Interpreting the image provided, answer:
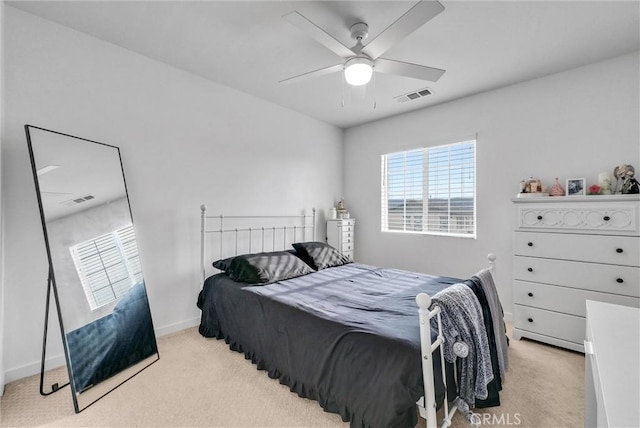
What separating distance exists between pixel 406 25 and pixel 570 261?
7.99 ft

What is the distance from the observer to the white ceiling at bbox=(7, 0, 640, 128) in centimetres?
198

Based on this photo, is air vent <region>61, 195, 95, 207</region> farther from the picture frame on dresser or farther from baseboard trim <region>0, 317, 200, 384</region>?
the picture frame on dresser

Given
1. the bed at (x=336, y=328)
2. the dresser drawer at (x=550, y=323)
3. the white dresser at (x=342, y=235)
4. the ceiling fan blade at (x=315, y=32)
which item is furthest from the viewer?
the white dresser at (x=342, y=235)

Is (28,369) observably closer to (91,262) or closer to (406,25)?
(91,262)

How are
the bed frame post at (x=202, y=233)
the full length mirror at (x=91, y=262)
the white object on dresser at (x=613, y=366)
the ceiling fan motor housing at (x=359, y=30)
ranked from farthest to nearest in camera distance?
the bed frame post at (x=202, y=233) < the ceiling fan motor housing at (x=359, y=30) < the full length mirror at (x=91, y=262) < the white object on dresser at (x=613, y=366)

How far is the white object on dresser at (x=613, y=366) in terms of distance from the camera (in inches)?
25.0

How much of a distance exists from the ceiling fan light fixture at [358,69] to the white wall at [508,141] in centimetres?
202

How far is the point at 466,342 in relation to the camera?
60.7 inches

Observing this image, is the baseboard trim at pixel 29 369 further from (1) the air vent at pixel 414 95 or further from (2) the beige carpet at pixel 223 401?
(1) the air vent at pixel 414 95

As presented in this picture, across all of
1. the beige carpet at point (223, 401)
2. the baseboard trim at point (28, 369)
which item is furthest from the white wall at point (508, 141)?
the baseboard trim at point (28, 369)

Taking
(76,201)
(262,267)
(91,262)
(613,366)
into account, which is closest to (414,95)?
(262,267)

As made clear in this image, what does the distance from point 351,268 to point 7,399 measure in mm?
2851

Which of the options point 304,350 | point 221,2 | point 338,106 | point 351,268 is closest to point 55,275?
point 304,350

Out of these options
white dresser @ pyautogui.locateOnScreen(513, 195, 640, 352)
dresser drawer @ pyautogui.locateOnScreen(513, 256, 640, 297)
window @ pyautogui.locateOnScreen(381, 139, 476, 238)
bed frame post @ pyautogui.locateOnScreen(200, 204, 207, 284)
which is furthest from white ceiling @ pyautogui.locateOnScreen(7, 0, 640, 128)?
dresser drawer @ pyautogui.locateOnScreen(513, 256, 640, 297)
